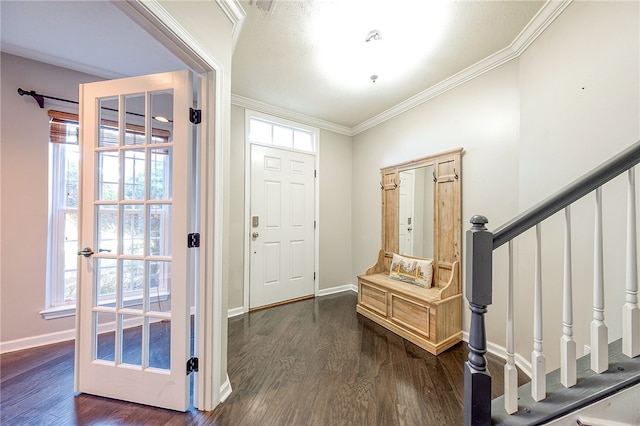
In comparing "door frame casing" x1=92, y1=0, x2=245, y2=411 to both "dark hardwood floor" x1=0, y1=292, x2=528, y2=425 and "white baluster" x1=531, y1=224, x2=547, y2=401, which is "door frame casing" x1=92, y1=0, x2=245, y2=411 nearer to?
"dark hardwood floor" x1=0, y1=292, x2=528, y2=425

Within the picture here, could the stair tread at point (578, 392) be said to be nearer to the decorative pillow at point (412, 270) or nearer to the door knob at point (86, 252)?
the decorative pillow at point (412, 270)

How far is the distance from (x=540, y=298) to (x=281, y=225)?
2663 millimetres

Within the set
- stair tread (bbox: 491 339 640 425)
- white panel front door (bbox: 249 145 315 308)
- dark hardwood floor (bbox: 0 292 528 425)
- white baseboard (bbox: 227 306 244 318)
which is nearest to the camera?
stair tread (bbox: 491 339 640 425)

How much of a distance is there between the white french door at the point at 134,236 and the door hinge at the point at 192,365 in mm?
35

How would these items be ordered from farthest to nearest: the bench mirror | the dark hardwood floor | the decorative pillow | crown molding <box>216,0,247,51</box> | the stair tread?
the decorative pillow < the bench mirror < crown molding <box>216,0,247,51</box> < the dark hardwood floor < the stair tread

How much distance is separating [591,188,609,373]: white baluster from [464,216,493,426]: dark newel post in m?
0.37

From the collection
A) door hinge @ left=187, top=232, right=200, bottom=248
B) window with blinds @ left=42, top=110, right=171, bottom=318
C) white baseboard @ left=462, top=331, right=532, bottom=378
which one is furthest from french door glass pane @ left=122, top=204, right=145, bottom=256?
white baseboard @ left=462, top=331, right=532, bottom=378

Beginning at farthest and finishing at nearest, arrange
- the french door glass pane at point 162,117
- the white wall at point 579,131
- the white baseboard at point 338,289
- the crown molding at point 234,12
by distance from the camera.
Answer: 1. the white baseboard at point 338,289
2. the french door glass pane at point 162,117
3. the crown molding at point 234,12
4. the white wall at point 579,131

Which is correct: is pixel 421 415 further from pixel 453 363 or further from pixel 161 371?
pixel 161 371

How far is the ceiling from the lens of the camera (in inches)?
62.4

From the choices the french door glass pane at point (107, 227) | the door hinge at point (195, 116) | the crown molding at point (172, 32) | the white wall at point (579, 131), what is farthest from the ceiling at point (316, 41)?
the french door glass pane at point (107, 227)

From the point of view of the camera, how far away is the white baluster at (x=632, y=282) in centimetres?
87

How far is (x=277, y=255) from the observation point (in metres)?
3.15

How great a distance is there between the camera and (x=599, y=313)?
2.89ft
